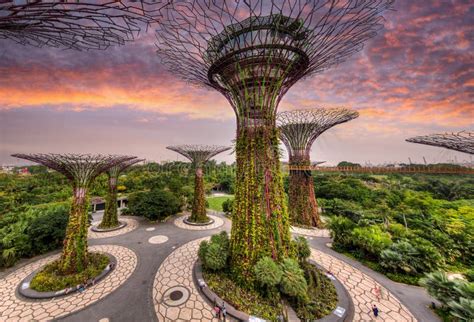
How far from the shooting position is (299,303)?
6344 millimetres

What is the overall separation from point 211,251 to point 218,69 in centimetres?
863

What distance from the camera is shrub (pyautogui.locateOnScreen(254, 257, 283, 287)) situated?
20.9ft

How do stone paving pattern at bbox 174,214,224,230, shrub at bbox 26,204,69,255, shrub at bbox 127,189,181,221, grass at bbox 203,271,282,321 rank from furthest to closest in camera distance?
shrub at bbox 127,189,181,221, stone paving pattern at bbox 174,214,224,230, shrub at bbox 26,204,69,255, grass at bbox 203,271,282,321

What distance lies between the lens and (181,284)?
796 cm

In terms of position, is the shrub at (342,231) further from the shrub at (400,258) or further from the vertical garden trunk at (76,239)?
the vertical garden trunk at (76,239)

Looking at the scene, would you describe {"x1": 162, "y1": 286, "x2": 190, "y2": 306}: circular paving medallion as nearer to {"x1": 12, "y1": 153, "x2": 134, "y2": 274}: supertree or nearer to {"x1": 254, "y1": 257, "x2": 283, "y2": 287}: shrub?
{"x1": 254, "y1": 257, "x2": 283, "y2": 287}: shrub

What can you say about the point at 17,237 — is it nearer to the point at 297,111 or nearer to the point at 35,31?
the point at 35,31

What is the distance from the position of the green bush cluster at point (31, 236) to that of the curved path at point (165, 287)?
2.52 ft

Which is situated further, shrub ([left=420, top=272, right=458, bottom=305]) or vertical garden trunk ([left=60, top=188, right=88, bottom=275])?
vertical garden trunk ([left=60, top=188, right=88, bottom=275])

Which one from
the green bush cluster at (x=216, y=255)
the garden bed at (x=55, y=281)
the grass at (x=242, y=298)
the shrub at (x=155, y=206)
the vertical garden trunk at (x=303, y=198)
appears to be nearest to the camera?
the grass at (x=242, y=298)

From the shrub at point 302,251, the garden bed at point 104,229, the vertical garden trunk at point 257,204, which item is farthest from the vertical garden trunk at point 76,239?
the shrub at point 302,251

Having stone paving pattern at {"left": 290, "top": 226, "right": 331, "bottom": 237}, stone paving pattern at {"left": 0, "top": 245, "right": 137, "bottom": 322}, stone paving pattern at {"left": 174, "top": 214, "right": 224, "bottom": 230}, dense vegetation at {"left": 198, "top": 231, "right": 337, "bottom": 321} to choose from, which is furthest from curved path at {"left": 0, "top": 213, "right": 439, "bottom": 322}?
stone paving pattern at {"left": 174, "top": 214, "right": 224, "bottom": 230}

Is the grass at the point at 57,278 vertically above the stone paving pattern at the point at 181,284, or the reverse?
the grass at the point at 57,278

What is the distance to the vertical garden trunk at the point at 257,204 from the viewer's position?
7277 mm
